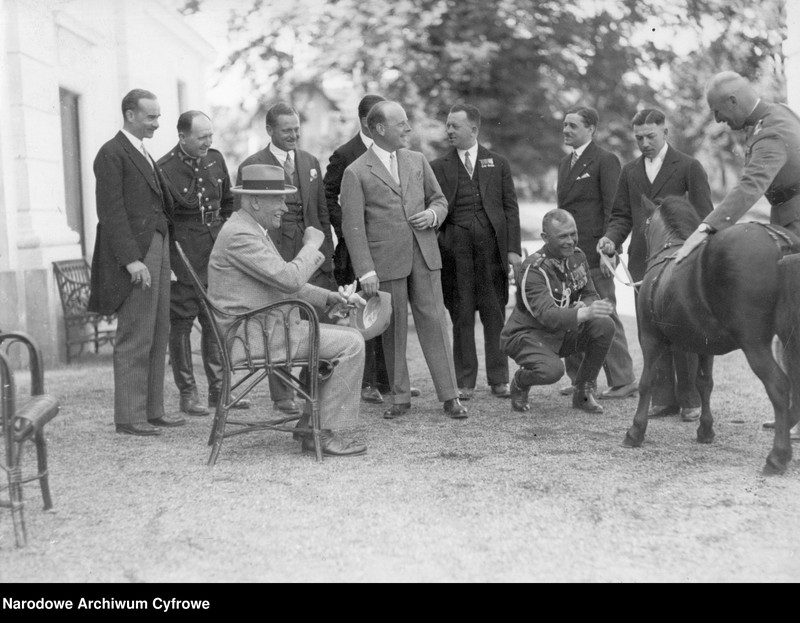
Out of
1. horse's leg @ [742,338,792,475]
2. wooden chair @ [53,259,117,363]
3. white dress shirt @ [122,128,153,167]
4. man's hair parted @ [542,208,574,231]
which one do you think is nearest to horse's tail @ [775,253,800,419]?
horse's leg @ [742,338,792,475]

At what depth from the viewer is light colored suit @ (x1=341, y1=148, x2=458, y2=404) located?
6594mm

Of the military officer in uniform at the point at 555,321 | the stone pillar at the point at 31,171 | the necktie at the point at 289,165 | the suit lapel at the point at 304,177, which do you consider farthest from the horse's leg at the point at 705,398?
the stone pillar at the point at 31,171

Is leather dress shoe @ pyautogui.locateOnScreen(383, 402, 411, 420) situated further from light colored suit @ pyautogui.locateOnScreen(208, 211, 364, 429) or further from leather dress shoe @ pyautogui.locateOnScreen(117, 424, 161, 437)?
leather dress shoe @ pyautogui.locateOnScreen(117, 424, 161, 437)

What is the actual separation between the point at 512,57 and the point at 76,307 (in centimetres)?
599

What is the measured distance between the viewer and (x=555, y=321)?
6.53 metres

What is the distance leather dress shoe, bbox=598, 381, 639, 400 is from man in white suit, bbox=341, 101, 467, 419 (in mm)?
1312

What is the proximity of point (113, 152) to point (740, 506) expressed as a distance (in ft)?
13.7

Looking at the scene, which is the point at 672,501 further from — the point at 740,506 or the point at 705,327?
the point at 705,327

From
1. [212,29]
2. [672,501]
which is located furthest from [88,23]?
[672,501]

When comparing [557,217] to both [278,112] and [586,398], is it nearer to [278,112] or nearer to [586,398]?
[586,398]

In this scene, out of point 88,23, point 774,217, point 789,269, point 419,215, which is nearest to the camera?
point 789,269

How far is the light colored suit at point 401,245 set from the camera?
6.59 m

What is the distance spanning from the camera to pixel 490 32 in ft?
40.1

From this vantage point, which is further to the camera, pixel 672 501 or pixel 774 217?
pixel 774 217
